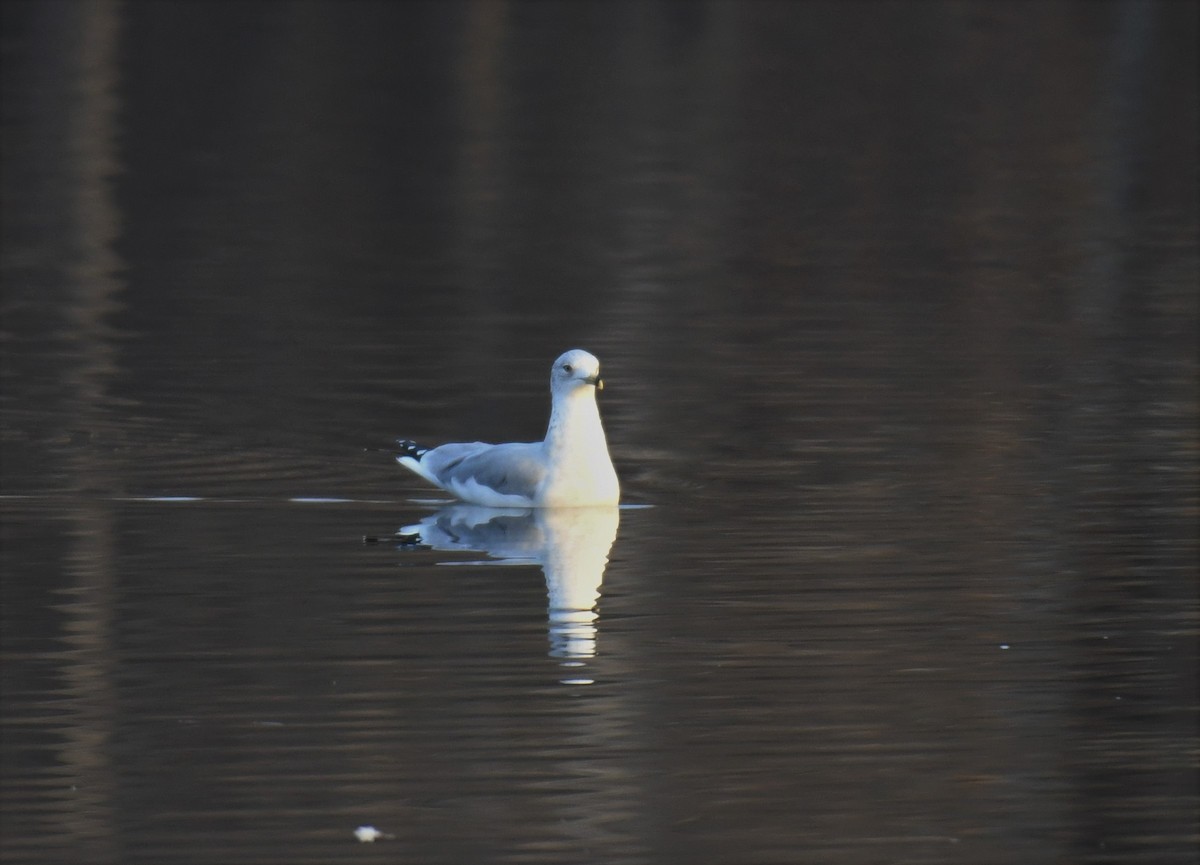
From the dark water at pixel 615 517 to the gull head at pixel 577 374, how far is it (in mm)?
625

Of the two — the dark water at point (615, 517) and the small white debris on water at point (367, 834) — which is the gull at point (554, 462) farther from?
the small white debris on water at point (367, 834)

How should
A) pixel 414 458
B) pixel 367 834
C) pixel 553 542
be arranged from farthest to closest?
1. pixel 414 458
2. pixel 553 542
3. pixel 367 834

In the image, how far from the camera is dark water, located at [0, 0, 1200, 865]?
25.6ft

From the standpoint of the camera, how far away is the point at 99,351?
54.2ft

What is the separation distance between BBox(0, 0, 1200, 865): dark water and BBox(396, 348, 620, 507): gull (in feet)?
0.58

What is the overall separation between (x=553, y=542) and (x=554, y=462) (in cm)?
66

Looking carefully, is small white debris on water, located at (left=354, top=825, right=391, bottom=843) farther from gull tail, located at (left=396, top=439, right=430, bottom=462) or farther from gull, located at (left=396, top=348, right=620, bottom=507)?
gull tail, located at (left=396, top=439, right=430, bottom=462)

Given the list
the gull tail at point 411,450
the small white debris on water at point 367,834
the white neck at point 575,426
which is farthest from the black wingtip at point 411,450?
the small white debris on water at point 367,834

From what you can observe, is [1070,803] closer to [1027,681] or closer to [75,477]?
[1027,681]

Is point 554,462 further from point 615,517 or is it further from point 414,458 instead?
point 414,458

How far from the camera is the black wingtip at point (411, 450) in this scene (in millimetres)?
12625

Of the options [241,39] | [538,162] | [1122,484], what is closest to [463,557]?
[1122,484]

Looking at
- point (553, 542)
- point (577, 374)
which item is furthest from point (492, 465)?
point (553, 542)

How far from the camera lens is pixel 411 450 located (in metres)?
12.7
